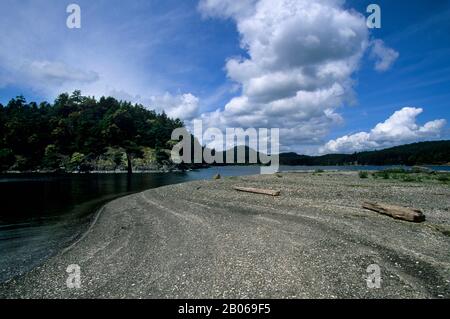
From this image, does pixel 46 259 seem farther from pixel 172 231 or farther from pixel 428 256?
pixel 428 256

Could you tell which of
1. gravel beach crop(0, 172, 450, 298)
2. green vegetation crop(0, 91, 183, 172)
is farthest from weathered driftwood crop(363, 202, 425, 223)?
green vegetation crop(0, 91, 183, 172)

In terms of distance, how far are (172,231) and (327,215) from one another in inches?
471

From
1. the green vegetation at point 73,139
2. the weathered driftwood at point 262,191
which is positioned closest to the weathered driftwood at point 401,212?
the weathered driftwood at point 262,191

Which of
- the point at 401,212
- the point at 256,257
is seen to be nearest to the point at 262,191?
the point at 401,212

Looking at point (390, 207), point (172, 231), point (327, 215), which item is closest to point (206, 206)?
point (172, 231)

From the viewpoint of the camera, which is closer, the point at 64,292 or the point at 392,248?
the point at 64,292

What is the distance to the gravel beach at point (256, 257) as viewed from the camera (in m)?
8.75

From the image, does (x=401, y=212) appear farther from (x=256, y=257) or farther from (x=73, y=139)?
(x=73, y=139)

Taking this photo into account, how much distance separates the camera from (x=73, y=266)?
1179 cm

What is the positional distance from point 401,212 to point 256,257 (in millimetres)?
12263

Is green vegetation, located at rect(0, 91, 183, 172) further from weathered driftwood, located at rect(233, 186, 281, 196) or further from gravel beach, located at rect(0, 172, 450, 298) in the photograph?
gravel beach, located at rect(0, 172, 450, 298)

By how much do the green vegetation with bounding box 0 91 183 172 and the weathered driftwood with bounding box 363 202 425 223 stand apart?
13338cm

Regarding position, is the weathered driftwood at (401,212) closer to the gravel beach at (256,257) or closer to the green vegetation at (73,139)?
the gravel beach at (256,257)
